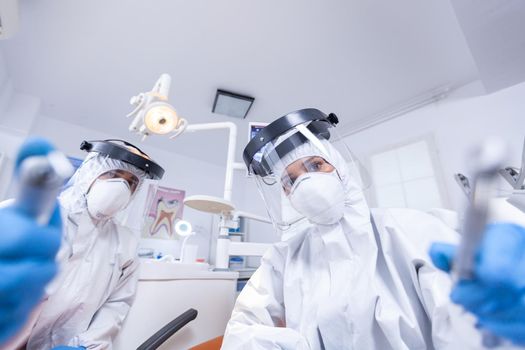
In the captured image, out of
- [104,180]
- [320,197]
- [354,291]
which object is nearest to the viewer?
[354,291]

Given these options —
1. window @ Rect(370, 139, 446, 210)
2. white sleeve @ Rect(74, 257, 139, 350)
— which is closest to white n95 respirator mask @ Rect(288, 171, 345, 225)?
white sleeve @ Rect(74, 257, 139, 350)

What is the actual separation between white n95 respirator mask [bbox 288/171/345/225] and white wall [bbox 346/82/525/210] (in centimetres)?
120

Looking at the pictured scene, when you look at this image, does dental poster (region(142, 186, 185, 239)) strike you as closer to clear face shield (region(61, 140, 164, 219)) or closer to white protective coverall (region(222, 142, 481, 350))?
clear face shield (region(61, 140, 164, 219))

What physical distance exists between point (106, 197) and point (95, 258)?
231mm

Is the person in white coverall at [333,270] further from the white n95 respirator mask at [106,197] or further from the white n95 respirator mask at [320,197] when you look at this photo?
the white n95 respirator mask at [106,197]

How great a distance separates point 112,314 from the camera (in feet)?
2.82

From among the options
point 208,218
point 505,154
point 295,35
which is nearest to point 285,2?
point 295,35

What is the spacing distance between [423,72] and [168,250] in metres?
3.05

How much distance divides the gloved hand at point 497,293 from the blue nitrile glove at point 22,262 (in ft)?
1.67

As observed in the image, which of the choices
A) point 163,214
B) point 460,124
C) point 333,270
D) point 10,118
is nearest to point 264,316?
point 333,270

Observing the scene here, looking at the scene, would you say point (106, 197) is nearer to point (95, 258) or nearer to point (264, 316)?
point (95, 258)

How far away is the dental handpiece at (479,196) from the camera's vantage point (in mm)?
230

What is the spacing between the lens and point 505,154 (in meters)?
0.23

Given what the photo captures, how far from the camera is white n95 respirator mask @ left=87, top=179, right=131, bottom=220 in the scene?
0.87 m
